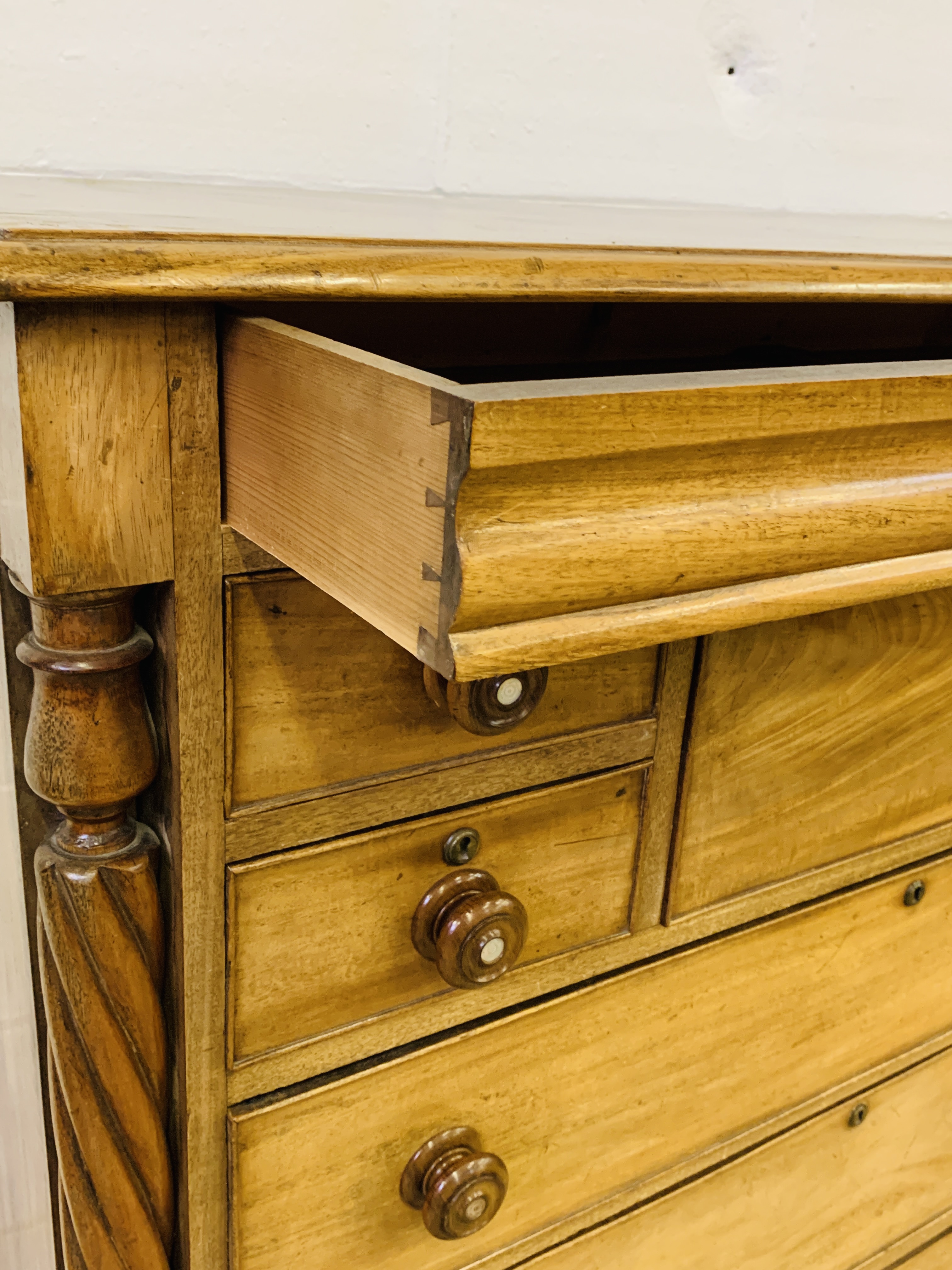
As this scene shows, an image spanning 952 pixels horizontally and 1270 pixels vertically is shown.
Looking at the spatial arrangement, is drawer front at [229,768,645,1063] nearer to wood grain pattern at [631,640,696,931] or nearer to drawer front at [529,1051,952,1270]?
wood grain pattern at [631,640,696,931]

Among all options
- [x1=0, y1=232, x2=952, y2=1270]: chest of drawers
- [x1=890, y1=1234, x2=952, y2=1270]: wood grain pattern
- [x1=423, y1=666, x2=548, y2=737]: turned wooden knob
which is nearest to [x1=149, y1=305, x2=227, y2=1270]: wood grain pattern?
[x1=0, y1=232, x2=952, y2=1270]: chest of drawers

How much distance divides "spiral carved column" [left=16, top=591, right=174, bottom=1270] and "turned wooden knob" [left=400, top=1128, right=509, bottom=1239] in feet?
0.46

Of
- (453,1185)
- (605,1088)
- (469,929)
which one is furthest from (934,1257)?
(469,929)

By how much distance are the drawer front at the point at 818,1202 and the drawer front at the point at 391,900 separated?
0.86 ft

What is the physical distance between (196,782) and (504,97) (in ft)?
2.22

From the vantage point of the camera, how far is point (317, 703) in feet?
1.82

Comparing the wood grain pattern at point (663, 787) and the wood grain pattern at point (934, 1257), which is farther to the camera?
the wood grain pattern at point (934, 1257)

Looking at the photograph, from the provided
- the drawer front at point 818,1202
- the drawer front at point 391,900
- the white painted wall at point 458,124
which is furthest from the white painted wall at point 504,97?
the drawer front at point 818,1202

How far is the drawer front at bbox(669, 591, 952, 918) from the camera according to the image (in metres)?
0.69

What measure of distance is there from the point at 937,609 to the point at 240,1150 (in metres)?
0.55

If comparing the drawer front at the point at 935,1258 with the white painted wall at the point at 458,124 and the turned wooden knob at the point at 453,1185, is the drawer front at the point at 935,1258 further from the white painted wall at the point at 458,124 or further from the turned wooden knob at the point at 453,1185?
the white painted wall at the point at 458,124

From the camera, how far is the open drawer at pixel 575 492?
1.19 ft


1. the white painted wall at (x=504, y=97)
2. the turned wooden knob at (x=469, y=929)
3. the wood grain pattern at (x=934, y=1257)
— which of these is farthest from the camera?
A: the wood grain pattern at (x=934, y=1257)

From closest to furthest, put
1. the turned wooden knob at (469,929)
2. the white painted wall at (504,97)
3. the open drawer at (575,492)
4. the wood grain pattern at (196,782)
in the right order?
the open drawer at (575,492), the wood grain pattern at (196,782), the turned wooden knob at (469,929), the white painted wall at (504,97)
